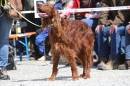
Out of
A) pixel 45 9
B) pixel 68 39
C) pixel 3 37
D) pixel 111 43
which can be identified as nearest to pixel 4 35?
pixel 3 37

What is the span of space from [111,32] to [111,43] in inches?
10.8

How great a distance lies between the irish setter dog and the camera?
703cm

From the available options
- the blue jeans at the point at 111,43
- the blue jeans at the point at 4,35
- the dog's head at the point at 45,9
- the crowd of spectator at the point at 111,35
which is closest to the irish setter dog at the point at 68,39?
the dog's head at the point at 45,9

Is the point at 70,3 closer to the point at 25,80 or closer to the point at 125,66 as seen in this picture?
the point at 125,66

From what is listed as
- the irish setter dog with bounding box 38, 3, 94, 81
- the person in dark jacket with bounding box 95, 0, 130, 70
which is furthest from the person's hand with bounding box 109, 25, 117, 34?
the irish setter dog with bounding box 38, 3, 94, 81

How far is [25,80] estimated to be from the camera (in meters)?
7.63

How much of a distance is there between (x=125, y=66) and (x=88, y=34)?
5.41 feet

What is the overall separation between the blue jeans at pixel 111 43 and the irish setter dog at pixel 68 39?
4.80ft

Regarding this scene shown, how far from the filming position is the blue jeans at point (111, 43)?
900 cm

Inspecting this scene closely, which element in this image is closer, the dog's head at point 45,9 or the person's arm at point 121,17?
the dog's head at point 45,9

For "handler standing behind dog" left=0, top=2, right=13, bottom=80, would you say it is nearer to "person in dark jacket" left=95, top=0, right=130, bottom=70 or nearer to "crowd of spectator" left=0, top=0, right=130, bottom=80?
"crowd of spectator" left=0, top=0, right=130, bottom=80

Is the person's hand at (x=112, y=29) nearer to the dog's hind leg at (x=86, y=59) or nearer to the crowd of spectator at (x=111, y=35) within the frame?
the crowd of spectator at (x=111, y=35)

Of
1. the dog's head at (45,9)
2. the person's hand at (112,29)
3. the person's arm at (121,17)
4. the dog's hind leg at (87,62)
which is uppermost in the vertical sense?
the dog's head at (45,9)

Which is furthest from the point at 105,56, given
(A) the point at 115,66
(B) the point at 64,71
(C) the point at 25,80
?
(C) the point at 25,80
